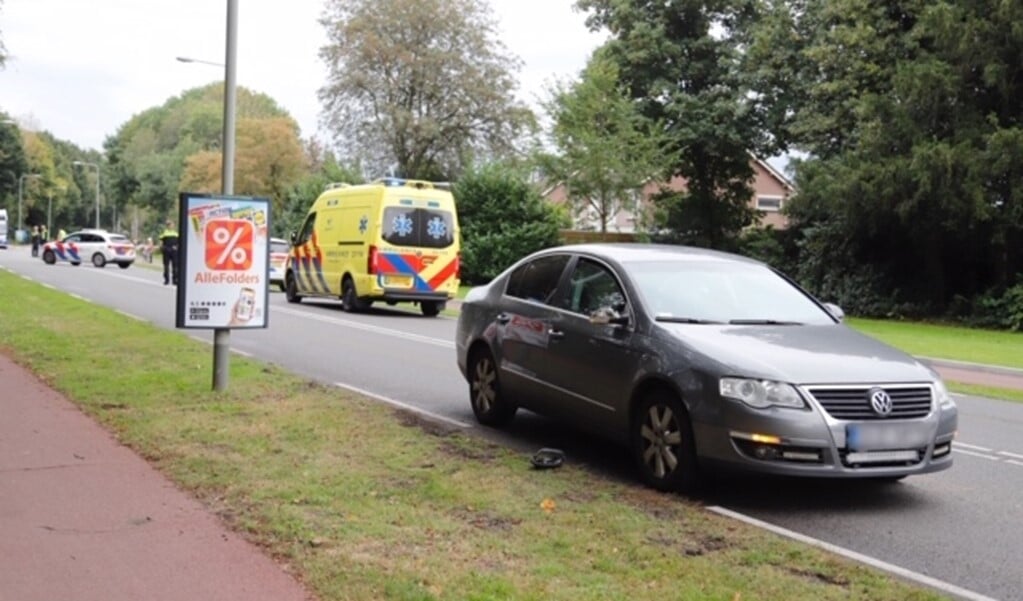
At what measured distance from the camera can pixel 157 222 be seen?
84.3 metres

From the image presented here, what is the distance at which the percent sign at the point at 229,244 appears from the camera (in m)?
9.65

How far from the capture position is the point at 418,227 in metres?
21.4

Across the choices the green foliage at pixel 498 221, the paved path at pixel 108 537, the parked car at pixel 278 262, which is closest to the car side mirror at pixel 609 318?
the paved path at pixel 108 537

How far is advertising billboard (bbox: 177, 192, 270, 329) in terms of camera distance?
956cm

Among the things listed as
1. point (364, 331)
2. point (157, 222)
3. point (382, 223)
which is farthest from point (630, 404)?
point (157, 222)

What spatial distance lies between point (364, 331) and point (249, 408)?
8513mm

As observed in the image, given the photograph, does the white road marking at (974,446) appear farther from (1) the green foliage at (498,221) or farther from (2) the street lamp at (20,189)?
(2) the street lamp at (20,189)

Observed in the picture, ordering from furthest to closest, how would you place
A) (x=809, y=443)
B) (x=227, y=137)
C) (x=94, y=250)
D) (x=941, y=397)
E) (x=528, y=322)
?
(x=94, y=250) → (x=227, y=137) → (x=528, y=322) → (x=941, y=397) → (x=809, y=443)

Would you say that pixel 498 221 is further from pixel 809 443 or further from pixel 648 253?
pixel 809 443

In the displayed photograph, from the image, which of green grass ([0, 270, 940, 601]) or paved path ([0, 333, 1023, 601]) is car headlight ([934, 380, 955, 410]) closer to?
green grass ([0, 270, 940, 601])

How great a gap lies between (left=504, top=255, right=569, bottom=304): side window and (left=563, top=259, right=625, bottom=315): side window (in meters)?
0.23

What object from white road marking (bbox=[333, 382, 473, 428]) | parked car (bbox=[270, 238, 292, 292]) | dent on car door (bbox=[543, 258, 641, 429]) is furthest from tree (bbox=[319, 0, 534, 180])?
dent on car door (bbox=[543, 258, 641, 429])

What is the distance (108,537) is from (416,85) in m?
40.7

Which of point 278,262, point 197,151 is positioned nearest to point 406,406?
point 278,262
